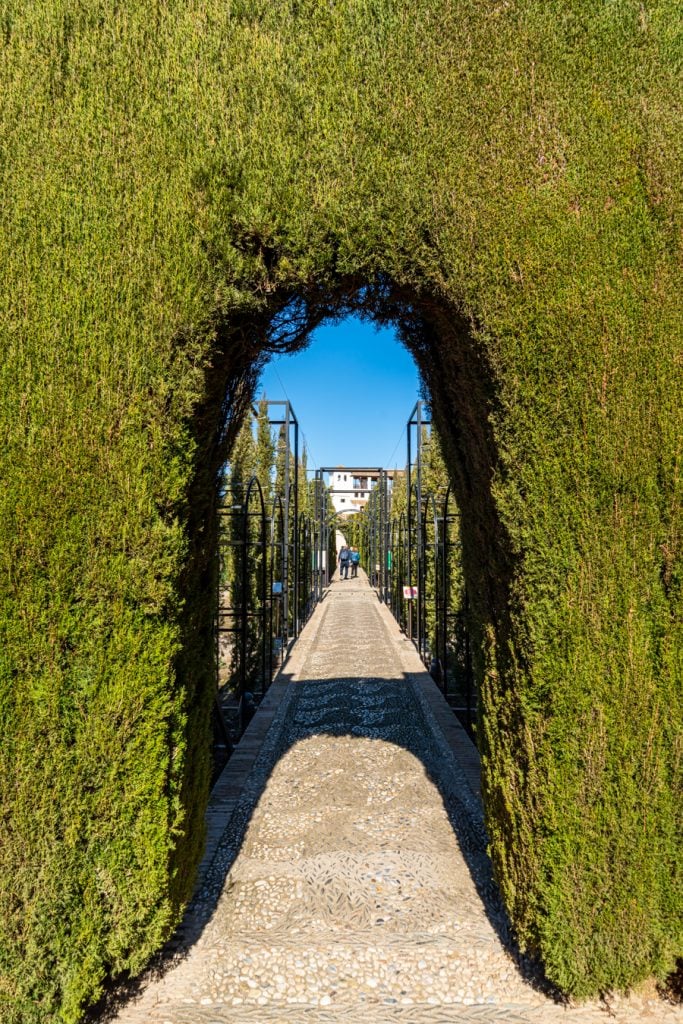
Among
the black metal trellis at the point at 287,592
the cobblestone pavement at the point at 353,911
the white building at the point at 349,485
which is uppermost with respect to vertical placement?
the white building at the point at 349,485

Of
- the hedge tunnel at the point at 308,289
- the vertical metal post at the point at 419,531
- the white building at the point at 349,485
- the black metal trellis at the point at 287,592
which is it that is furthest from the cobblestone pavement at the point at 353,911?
the white building at the point at 349,485

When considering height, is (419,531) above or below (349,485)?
below

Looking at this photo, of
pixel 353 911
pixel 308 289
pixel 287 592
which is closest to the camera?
pixel 308 289

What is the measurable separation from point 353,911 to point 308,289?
3.20m

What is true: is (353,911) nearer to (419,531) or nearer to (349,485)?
(419,531)

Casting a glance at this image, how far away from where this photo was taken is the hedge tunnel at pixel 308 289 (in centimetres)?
224

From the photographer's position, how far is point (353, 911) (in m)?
2.91

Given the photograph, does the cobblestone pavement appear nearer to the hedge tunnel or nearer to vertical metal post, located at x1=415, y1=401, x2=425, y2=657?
the hedge tunnel

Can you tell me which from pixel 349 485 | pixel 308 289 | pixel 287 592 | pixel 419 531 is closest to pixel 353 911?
pixel 308 289

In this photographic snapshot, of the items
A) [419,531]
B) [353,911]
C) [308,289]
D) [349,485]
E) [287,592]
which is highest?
[349,485]

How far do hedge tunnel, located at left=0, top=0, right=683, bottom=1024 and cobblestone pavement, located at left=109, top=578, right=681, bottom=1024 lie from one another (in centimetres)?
28

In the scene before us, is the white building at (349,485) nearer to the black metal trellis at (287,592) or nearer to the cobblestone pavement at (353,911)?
the black metal trellis at (287,592)

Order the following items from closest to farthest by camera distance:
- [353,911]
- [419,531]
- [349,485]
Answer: [353,911], [419,531], [349,485]

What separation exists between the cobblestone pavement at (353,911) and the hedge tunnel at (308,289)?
0.28 meters
